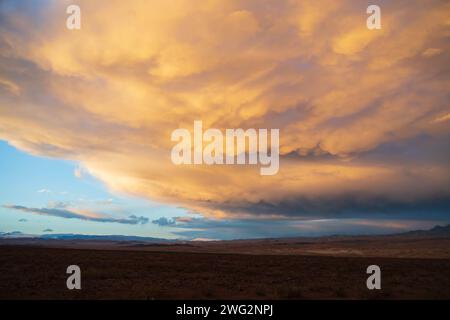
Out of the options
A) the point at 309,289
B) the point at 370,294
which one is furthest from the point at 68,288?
the point at 370,294

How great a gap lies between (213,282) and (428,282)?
620 inches

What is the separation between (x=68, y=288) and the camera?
79.6 ft
